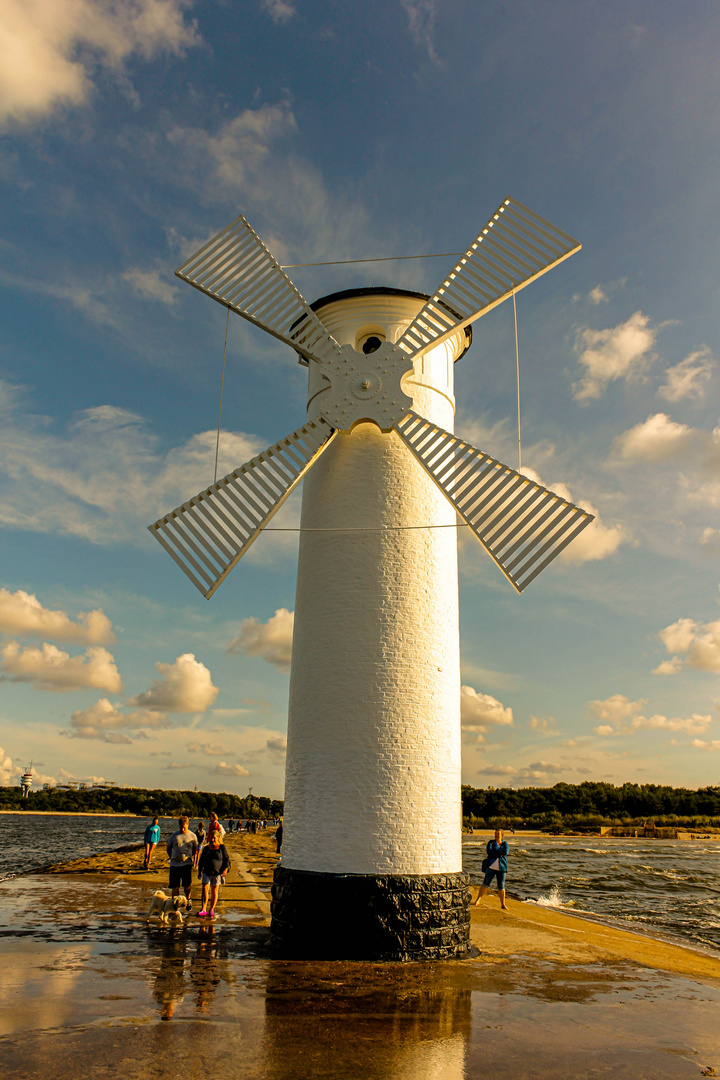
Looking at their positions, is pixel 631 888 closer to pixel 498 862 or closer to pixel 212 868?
pixel 498 862

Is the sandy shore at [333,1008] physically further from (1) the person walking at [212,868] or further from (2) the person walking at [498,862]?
(2) the person walking at [498,862]

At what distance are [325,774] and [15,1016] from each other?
3.69 meters

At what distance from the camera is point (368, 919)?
725 cm

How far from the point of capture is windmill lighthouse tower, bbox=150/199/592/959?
750 cm

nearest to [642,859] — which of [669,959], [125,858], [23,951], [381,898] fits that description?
[125,858]

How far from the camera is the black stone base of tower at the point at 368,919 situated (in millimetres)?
7195

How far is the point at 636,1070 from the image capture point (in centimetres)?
431

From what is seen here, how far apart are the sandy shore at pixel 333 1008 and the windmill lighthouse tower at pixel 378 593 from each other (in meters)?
0.73

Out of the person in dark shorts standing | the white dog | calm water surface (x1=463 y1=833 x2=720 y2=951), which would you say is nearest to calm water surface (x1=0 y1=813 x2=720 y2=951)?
calm water surface (x1=463 y1=833 x2=720 y2=951)

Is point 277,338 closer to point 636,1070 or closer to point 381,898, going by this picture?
point 381,898

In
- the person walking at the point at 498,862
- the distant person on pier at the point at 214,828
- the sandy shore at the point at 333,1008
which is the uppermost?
the distant person on pier at the point at 214,828

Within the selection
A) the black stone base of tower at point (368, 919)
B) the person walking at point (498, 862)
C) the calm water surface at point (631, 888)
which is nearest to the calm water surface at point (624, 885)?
the calm water surface at point (631, 888)

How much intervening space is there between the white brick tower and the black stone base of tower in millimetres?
14

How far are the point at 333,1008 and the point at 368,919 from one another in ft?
6.29
